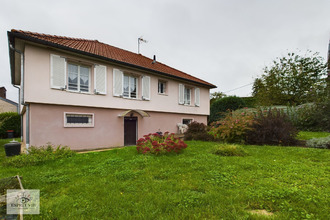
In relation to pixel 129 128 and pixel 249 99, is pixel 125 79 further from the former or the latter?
pixel 249 99

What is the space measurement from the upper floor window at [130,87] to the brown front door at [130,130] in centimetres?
143

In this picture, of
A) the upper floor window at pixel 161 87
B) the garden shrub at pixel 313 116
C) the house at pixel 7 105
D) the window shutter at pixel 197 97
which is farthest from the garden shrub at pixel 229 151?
the house at pixel 7 105

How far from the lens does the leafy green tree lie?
15.4 m

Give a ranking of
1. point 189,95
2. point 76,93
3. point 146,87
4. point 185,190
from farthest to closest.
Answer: point 189,95
point 146,87
point 76,93
point 185,190

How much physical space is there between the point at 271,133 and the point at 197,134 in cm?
379

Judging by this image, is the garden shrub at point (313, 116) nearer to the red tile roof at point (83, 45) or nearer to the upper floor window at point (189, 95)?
the red tile roof at point (83, 45)

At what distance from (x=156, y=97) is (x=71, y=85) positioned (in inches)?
194

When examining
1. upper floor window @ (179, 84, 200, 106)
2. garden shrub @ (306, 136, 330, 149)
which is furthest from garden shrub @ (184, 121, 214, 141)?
garden shrub @ (306, 136, 330, 149)

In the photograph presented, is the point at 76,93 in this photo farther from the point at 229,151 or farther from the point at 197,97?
the point at 197,97

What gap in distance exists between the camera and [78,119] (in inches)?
292

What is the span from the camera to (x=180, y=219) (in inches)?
78.2

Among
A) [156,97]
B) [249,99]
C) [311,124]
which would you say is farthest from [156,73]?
[249,99]

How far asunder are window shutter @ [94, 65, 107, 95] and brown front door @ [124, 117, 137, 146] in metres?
2.15

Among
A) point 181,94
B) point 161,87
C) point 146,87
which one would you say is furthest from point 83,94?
point 181,94
